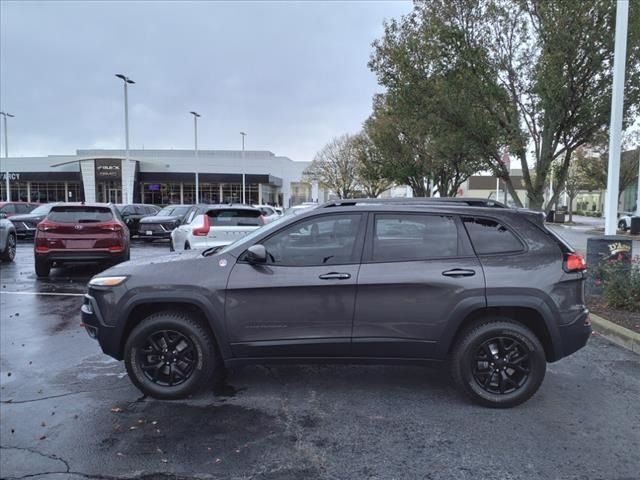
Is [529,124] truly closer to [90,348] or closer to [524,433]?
[524,433]

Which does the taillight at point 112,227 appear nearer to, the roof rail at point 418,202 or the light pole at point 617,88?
the roof rail at point 418,202

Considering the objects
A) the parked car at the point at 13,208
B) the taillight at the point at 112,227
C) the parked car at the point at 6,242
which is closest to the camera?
the taillight at the point at 112,227

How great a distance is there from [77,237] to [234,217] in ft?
10.9

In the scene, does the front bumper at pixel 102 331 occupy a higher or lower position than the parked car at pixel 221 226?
lower

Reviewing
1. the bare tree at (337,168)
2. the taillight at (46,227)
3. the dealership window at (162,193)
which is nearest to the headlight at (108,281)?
the taillight at (46,227)

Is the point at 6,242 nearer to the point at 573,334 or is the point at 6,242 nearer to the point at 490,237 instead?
the point at 490,237

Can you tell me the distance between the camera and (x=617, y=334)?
620 centimetres

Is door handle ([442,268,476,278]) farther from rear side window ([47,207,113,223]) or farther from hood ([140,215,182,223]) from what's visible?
hood ([140,215,182,223])

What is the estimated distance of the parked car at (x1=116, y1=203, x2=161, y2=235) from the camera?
2198 centimetres

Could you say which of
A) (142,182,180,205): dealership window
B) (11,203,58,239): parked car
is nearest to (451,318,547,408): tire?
(11,203,58,239): parked car

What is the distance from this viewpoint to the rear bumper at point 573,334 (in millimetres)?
4230

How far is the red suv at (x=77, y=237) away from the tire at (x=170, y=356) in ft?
22.2

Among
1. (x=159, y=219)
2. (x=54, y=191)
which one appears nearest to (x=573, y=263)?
(x=159, y=219)

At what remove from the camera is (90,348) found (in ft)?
19.1
